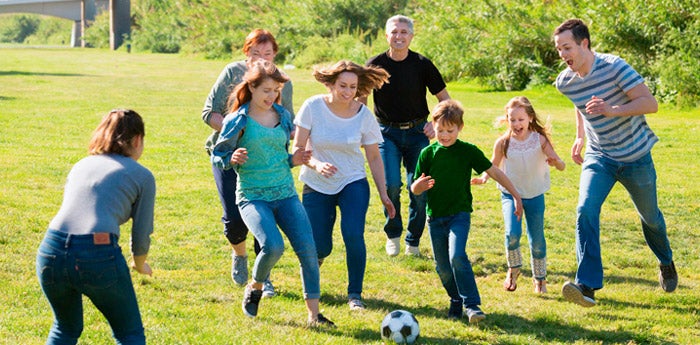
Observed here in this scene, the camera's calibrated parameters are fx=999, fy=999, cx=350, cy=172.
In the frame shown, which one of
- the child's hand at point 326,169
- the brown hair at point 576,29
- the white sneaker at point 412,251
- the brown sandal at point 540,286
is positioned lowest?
the white sneaker at point 412,251

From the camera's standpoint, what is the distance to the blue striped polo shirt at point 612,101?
277 inches

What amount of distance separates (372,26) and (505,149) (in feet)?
124

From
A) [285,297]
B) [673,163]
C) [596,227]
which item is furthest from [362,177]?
[673,163]

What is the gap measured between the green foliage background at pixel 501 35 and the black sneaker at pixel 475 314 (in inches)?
628

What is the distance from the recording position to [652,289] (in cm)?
797

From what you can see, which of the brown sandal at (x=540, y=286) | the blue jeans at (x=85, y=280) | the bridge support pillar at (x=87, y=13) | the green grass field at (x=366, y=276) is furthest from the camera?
the bridge support pillar at (x=87, y=13)

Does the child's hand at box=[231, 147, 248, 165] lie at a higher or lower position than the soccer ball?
higher

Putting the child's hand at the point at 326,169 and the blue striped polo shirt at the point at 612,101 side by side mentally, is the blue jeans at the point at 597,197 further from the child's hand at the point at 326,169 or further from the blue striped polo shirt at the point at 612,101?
the child's hand at the point at 326,169

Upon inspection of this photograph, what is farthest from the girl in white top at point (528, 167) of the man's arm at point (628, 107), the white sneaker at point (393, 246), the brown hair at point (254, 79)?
the brown hair at point (254, 79)

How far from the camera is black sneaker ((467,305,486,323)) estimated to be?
6.74 m

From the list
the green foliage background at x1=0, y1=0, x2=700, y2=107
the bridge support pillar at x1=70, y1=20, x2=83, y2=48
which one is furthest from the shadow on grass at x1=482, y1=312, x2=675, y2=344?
the bridge support pillar at x1=70, y1=20, x2=83, y2=48

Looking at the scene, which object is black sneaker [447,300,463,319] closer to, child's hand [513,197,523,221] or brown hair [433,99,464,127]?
child's hand [513,197,523,221]

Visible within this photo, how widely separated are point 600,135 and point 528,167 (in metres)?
0.69

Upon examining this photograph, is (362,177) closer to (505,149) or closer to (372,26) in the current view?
(505,149)
